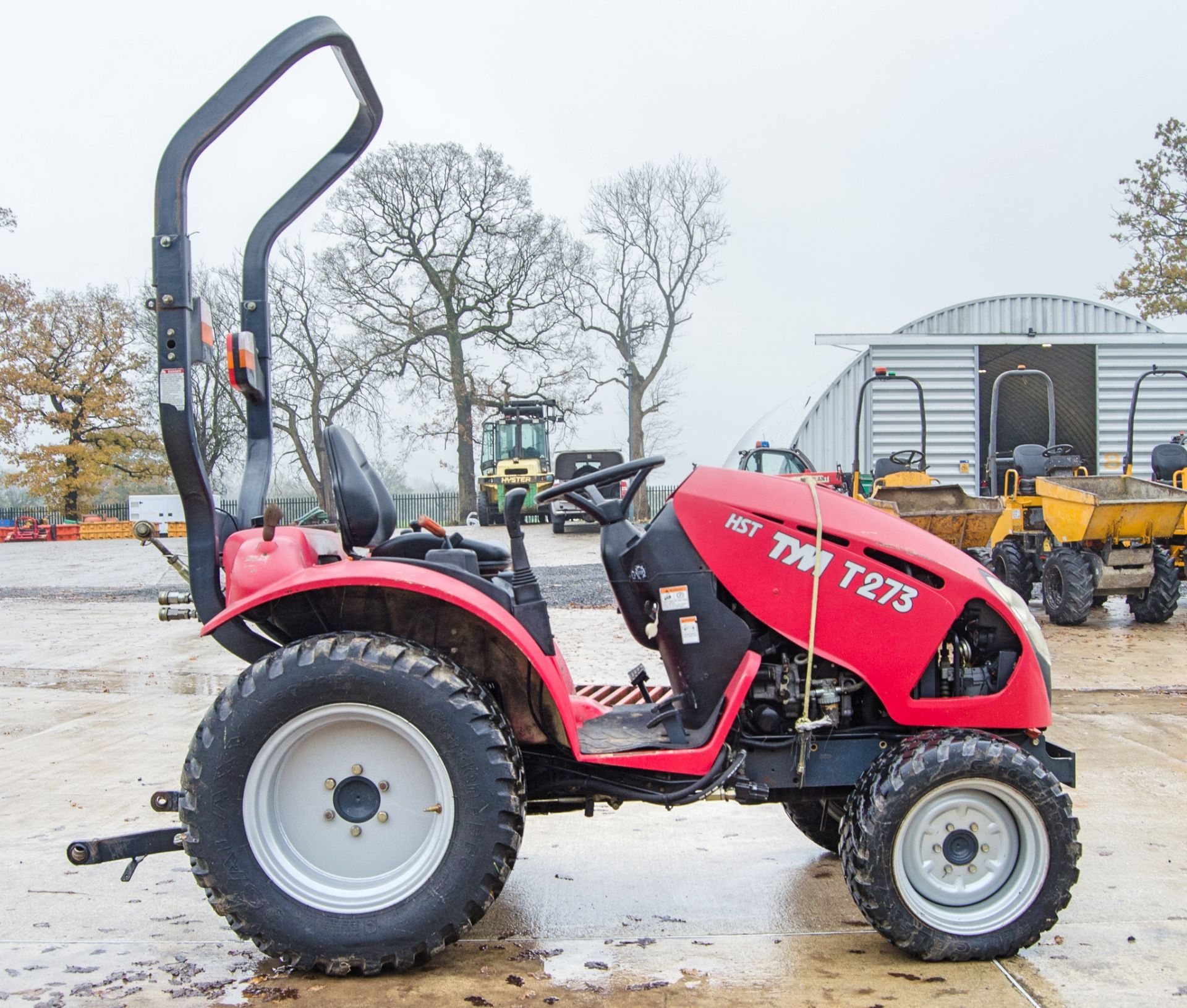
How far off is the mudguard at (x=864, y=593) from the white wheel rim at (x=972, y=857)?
21 cm

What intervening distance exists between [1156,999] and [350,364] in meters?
26.2

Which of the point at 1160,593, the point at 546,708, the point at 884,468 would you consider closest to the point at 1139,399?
the point at 884,468

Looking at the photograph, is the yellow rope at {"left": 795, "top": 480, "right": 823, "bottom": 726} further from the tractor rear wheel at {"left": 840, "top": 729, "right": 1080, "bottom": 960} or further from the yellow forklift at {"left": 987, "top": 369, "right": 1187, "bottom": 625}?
the yellow forklift at {"left": 987, "top": 369, "right": 1187, "bottom": 625}

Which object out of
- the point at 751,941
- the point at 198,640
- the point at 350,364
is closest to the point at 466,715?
the point at 751,941

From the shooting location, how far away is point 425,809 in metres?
2.52

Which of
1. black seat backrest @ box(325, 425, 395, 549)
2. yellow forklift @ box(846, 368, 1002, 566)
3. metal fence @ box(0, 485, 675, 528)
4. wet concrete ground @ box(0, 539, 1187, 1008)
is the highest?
black seat backrest @ box(325, 425, 395, 549)

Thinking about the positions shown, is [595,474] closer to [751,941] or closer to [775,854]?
[751,941]

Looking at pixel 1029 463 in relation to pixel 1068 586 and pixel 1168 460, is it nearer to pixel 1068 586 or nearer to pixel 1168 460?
pixel 1168 460

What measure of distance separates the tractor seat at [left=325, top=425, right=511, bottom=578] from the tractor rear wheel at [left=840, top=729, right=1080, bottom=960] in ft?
4.02

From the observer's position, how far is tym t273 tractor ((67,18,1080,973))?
2.45 metres

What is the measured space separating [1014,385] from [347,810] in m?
19.4

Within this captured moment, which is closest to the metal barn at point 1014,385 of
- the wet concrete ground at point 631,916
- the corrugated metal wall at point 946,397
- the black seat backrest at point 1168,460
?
the corrugated metal wall at point 946,397

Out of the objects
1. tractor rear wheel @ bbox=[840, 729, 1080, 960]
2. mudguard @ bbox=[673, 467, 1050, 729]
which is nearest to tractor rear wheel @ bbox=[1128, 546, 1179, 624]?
mudguard @ bbox=[673, 467, 1050, 729]

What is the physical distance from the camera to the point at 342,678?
2439 millimetres
